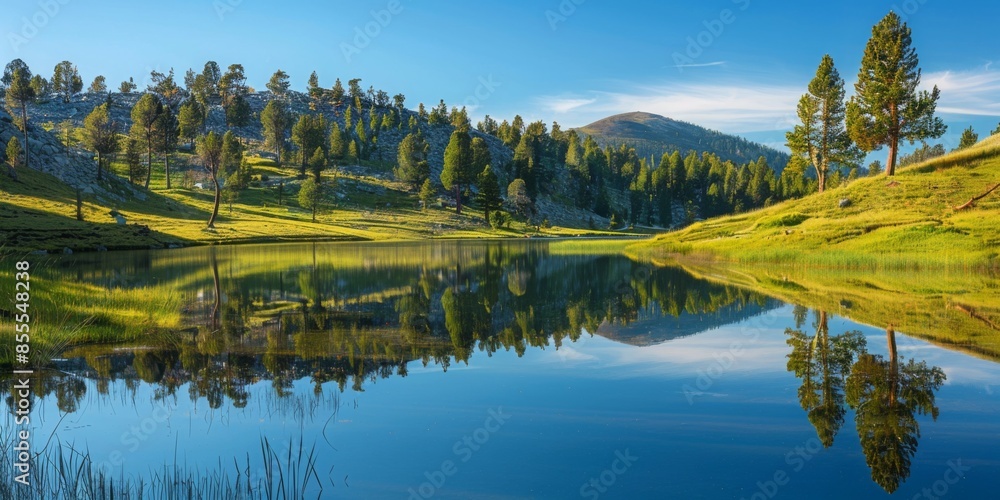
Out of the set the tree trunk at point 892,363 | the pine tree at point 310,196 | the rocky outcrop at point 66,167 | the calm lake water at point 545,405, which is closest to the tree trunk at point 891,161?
the calm lake water at point 545,405

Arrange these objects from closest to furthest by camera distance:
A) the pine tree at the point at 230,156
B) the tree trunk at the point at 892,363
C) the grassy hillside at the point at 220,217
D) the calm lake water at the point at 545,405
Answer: the calm lake water at the point at 545,405 < the tree trunk at the point at 892,363 < the grassy hillside at the point at 220,217 < the pine tree at the point at 230,156

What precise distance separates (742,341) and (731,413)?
7.54m

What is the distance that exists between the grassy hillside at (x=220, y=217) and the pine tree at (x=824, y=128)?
71549mm

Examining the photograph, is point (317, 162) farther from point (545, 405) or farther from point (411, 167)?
point (545, 405)

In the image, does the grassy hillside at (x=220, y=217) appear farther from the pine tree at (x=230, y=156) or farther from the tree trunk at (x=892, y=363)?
the tree trunk at (x=892, y=363)

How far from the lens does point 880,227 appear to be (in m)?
45.5

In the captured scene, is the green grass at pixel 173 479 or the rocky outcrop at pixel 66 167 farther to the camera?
the rocky outcrop at pixel 66 167

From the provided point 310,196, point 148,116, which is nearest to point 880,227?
point 310,196

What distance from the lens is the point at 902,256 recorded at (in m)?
39.6

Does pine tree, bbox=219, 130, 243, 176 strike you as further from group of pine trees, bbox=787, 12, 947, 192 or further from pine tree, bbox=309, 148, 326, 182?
group of pine trees, bbox=787, 12, 947, 192

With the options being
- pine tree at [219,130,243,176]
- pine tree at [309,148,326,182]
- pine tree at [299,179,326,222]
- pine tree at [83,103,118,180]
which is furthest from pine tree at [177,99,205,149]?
pine tree at [299,179,326,222]

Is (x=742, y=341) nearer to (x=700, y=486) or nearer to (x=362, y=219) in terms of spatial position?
(x=700, y=486)

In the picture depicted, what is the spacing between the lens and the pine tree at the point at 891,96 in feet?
189

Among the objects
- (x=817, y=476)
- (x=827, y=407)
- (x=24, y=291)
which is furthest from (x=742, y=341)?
(x=24, y=291)
